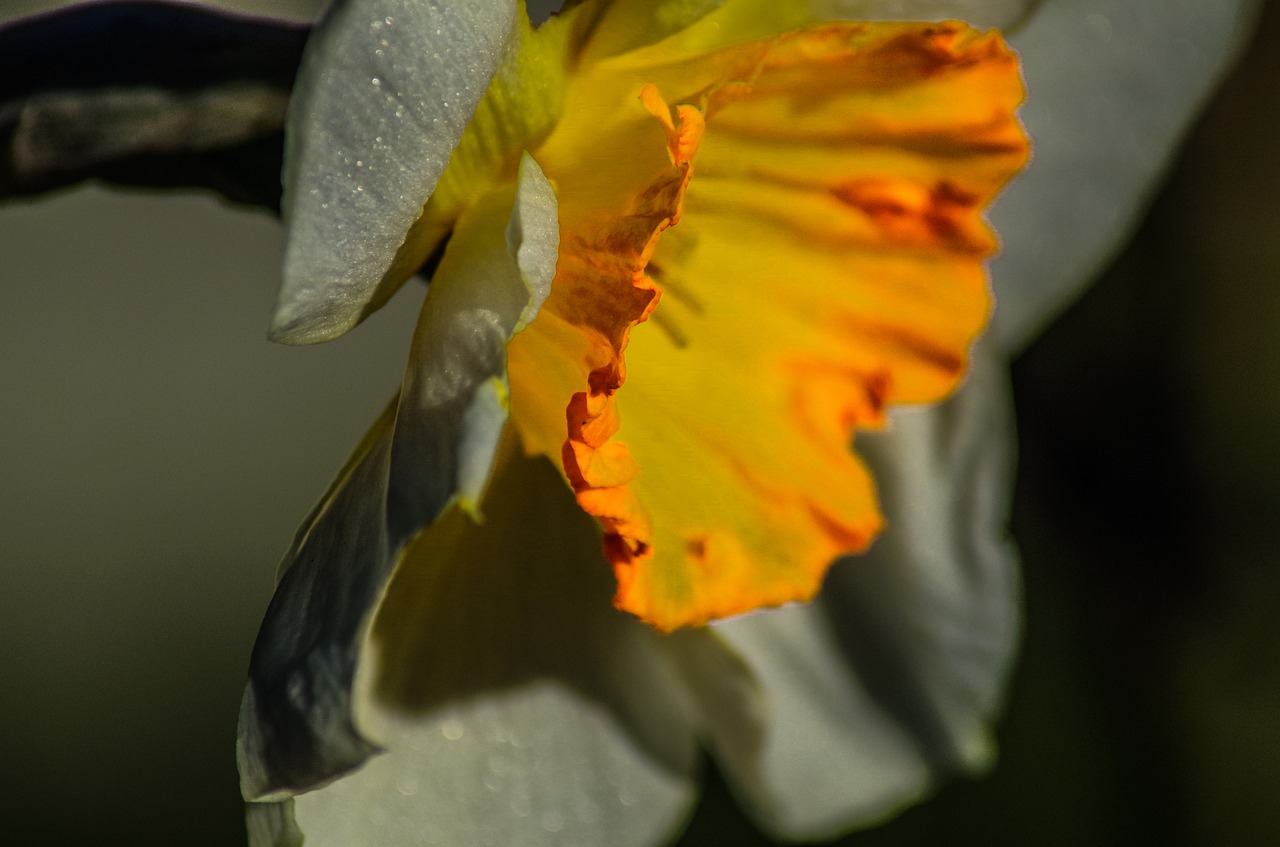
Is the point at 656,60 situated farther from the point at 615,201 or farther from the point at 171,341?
the point at 171,341

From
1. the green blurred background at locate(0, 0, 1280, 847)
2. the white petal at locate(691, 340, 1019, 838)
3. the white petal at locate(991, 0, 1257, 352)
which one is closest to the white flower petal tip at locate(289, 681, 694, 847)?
the white petal at locate(691, 340, 1019, 838)

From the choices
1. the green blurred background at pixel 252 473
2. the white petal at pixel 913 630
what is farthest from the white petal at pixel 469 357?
the green blurred background at pixel 252 473

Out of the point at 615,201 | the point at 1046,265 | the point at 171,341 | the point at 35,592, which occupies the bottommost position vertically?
the point at 35,592

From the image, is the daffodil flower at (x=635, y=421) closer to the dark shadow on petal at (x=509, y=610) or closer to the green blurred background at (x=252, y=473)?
the dark shadow on petal at (x=509, y=610)

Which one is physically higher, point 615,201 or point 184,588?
point 615,201

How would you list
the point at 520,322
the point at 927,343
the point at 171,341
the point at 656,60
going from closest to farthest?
the point at 520,322 < the point at 656,60 < the point at 927,343 < the point at 171,341

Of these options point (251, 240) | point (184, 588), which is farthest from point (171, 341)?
point (184, 588)

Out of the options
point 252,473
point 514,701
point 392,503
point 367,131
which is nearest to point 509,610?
point 514,701

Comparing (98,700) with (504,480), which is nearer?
(504,480)
